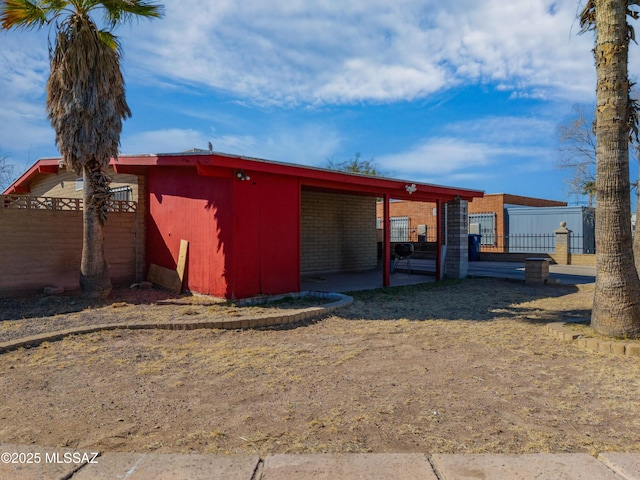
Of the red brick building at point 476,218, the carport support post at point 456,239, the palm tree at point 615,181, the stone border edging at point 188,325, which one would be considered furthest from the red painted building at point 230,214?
the red brick building at point 476,218

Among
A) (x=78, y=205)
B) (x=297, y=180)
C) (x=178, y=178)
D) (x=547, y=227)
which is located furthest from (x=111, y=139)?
(x=547, y=227)

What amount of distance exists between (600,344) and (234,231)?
6.26m

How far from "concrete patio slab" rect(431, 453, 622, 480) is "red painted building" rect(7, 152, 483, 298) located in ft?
21.4

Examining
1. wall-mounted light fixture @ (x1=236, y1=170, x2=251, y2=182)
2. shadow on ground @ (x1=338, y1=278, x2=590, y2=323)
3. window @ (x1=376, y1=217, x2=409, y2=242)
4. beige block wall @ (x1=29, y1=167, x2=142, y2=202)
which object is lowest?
shadow on ground @ (x1=338, y1=278, x2=590, y2=323)

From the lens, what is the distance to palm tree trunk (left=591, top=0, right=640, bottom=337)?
604 centimetres

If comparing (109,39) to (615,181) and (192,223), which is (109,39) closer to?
(192,223)

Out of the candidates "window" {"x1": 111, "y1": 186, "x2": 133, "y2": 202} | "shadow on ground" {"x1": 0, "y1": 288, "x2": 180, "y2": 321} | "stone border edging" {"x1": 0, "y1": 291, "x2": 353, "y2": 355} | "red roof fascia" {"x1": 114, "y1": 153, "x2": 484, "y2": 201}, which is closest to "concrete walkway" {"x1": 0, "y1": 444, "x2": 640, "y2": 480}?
"stone border edging" {"x1": 0, "y1": 291, "x2": 353, "y2": 355}

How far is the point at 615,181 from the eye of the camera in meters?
6.10

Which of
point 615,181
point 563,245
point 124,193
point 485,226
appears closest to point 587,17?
point 615,181

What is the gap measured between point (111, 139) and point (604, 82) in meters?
8.59

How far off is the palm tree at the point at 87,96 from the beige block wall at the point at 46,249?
1.49 m

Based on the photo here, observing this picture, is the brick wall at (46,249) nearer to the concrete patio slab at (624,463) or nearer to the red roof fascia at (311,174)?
the red roof fascia at (311,174)

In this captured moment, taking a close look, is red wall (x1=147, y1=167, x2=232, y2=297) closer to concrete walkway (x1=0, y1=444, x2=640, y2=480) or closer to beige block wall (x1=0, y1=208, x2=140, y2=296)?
beige block wall (x1=0, y1=208, x2=140, y2=296)

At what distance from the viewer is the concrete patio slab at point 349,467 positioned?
2793mm
